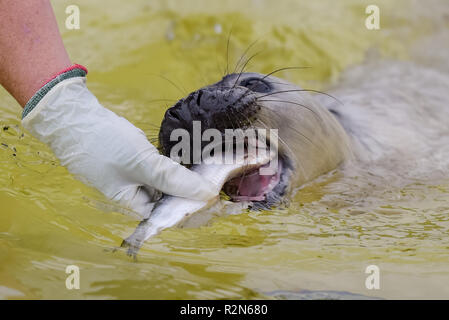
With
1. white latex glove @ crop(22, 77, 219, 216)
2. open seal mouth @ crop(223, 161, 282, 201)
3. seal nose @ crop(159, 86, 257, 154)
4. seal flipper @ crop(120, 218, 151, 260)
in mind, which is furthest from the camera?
open seal mouth @ crop(223, 161, 282, 201)

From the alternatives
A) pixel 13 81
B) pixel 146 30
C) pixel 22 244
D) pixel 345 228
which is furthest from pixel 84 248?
pixel 146 30

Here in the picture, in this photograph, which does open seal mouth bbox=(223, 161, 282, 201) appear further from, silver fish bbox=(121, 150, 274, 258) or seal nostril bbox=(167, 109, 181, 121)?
seal nostril bbox=(167, 109, 181, 121)

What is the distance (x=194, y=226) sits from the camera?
9.13 ft

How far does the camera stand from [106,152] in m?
2.71

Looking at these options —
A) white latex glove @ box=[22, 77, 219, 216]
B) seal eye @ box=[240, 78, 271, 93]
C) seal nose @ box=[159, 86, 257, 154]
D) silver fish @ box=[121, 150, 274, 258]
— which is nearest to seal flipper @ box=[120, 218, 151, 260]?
silver fish @ box=[121, 150, 274, 258]

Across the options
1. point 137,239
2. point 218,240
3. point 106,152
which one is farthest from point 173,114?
point 137,239

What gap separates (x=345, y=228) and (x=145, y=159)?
1.06 meters

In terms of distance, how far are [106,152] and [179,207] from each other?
A: 15.4 inches

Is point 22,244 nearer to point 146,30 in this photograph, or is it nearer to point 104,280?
point 104,280

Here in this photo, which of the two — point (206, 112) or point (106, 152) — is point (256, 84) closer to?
point (206, 112)

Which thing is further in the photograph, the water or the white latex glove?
the white latex glove

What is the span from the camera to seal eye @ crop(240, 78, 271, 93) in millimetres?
3545

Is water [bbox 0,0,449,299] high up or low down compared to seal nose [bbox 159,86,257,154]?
down

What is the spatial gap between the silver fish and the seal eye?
55cm
